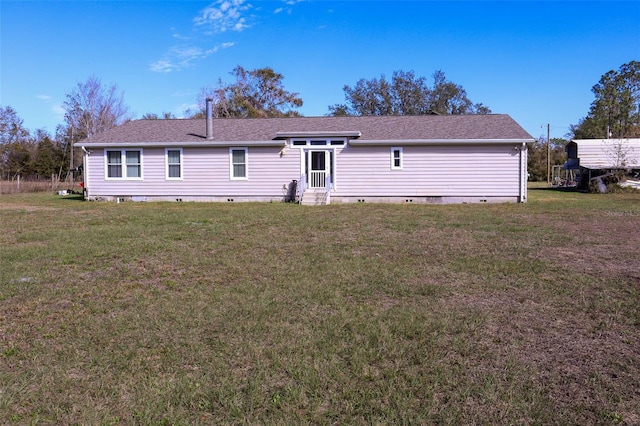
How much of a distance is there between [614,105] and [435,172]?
154 ft

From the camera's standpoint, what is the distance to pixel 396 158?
61.7 feet

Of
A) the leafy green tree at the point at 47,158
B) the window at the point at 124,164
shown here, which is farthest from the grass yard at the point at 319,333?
the leafy green tree at the point at 47,158

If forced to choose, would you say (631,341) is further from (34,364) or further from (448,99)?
(448,99)

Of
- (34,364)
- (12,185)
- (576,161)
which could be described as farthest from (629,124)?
(34,364)

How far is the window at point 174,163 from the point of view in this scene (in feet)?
63.7

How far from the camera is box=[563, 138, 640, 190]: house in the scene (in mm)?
28219

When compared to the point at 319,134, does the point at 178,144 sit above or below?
below

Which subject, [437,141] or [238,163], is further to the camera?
[238,163]

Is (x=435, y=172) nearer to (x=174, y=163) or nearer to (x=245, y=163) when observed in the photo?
(x=245, y=163)

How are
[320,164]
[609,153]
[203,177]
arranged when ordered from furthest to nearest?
1. [609,153]
2. [203,177]
3. [320,164]

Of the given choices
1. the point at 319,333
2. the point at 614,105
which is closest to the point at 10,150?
the point at 319,333

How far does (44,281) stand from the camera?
573 centimetres

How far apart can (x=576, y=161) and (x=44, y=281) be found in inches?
1295

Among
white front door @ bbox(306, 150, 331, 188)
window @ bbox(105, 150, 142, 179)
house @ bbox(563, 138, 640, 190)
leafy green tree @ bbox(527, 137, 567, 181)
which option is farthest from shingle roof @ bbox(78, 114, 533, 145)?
leafy green tree @ bbox(527, 137, 567, 181)
